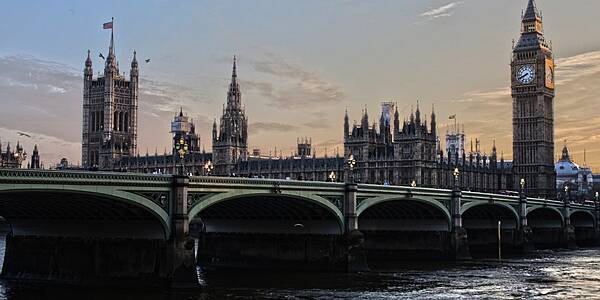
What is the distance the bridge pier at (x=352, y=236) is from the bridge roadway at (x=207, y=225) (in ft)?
0.33

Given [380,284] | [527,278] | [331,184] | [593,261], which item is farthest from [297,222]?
[593,261]

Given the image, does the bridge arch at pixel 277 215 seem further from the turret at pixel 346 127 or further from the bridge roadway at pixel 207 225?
the turret at pixel 346 127

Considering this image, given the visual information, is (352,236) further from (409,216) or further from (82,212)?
(82,212)

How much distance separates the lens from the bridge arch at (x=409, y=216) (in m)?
93.3

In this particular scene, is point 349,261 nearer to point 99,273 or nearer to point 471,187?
point 99,273

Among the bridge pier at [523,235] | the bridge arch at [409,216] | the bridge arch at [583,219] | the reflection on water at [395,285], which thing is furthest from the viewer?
the bridge arch at [583,219]

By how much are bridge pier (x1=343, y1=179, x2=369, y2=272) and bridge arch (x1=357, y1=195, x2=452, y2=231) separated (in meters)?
13.1

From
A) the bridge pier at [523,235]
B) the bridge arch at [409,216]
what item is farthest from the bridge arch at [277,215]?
the bridge pier at [523,235]

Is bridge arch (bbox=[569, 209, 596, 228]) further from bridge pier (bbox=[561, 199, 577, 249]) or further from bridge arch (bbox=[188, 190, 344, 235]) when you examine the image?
bridge arch (bbox=[188, 190, 344, 235])

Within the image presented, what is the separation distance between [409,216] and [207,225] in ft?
83.7

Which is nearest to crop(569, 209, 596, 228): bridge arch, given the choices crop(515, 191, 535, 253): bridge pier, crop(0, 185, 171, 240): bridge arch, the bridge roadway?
crop(515, 191, 535, 253): bridge pier

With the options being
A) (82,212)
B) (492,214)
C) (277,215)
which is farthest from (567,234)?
(82,212)

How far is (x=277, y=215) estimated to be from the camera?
80875 mm

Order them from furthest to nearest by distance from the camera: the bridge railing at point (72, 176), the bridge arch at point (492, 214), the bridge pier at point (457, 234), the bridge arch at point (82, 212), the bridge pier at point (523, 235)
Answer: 1. the bridge pier at point (523, 235)
2. the bridge arch at point (492, 214)
3. the bridge pier at point (457, 234)
4. the bridge arch at point (82, 212)
5. the bridge railing at point (72, 176)
